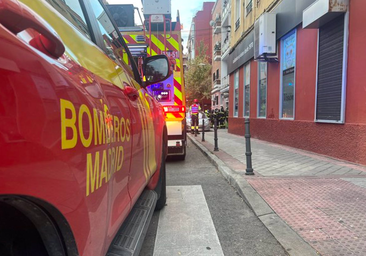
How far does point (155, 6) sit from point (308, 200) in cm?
469

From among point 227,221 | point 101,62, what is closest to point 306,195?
point 227,221

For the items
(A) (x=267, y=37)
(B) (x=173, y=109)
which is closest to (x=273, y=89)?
(A) (x=267, y=37)

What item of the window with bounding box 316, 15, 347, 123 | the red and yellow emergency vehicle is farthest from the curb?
the window with bounding box 316, 15, 347, 123

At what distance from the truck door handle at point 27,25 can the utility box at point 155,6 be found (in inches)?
202

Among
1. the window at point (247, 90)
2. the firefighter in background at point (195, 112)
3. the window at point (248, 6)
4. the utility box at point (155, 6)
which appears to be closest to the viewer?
the utility box at point (155, 6)

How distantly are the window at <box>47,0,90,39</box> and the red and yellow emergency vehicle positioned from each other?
0.04ft

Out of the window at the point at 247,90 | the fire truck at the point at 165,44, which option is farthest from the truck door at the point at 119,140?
the window at the point at 247,90

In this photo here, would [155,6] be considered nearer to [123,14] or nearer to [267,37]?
[123,14]

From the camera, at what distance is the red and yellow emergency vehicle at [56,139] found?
772mm

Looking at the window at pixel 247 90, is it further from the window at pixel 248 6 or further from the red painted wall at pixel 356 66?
the red painted wall at pixel 356 66

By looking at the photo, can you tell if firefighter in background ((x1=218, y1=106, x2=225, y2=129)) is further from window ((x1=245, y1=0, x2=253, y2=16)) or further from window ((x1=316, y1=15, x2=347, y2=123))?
window ((x1=316, y1=15, x2=347, y2=123))

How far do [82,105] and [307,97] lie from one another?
7183 millimetres

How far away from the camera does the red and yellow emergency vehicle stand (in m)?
0.77

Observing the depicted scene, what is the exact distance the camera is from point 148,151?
8.30ft
